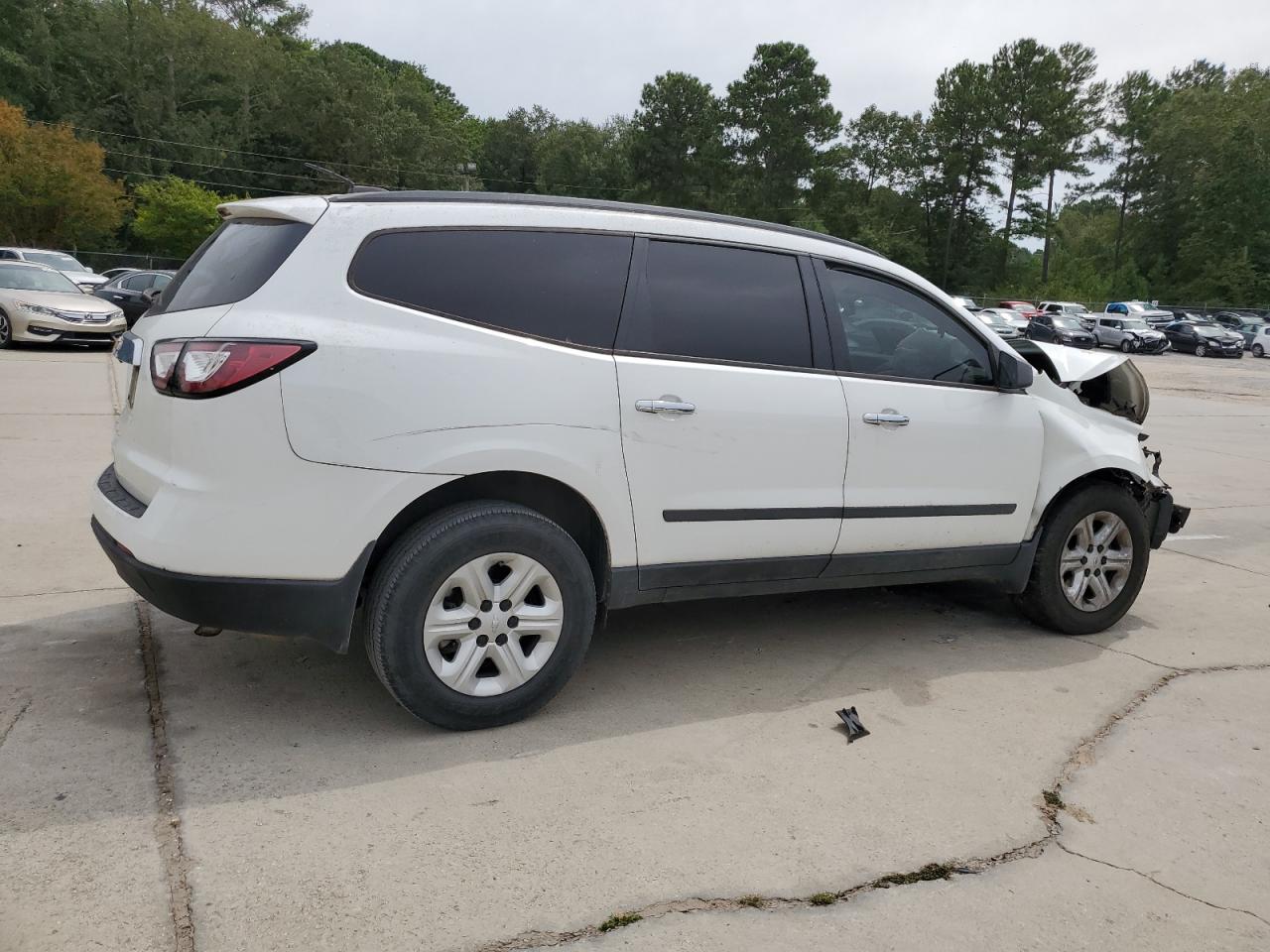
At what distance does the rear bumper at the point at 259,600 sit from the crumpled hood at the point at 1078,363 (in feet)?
12.1

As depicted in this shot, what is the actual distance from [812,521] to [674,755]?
1.13m

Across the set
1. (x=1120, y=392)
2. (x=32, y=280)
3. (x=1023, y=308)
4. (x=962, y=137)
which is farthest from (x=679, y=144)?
(x=1120, y=392)

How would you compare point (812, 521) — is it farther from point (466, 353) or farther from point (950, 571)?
point (466, 353)

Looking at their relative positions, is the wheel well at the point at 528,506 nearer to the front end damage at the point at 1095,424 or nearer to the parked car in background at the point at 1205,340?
the front end damage at the point at 1095,424

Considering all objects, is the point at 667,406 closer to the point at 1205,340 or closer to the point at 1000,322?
the point at 1000,322

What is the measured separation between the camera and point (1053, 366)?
517cm

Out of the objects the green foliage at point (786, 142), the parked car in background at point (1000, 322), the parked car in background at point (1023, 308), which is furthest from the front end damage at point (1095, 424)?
the green foliage at point (786, 142)

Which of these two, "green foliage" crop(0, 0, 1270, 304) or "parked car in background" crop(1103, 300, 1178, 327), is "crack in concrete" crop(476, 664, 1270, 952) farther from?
"green foliage" crop(0, 0, 1270, 304)

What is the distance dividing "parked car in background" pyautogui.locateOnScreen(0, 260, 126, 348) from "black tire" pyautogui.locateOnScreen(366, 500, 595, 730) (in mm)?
14836

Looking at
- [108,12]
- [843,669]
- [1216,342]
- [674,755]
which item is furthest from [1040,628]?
[108,12]

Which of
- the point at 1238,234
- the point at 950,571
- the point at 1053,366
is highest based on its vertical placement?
the point at 1238,234

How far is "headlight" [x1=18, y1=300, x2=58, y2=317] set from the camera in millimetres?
15453

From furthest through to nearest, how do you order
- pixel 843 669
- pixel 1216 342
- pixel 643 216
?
pixel 1216 342, pixel 843 669, pixel 643 216

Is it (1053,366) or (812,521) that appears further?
(1053,366)
